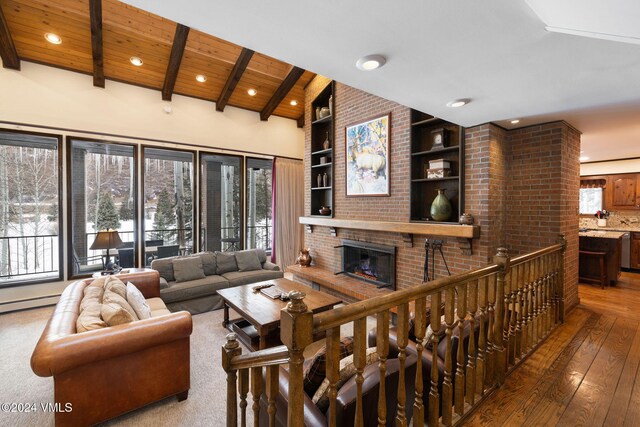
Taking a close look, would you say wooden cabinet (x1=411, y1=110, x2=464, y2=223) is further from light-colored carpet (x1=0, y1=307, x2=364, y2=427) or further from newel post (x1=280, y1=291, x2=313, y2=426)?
newel post (x1=280, y1=291, x2=313, y2=426)

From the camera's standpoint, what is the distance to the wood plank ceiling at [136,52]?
3.69 meters

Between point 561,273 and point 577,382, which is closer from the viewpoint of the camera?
point 577,382

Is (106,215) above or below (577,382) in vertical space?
above

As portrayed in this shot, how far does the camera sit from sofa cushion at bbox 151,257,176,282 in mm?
4123

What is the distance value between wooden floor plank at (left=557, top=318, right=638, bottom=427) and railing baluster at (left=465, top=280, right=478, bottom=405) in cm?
53

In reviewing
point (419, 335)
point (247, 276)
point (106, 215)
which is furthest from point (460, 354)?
point (106, 215)

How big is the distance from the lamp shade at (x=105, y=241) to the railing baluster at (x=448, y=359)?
13.4 feet

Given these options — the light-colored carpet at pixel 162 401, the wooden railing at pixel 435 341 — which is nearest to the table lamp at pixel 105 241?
the light-colored carpet at pixel 162 401

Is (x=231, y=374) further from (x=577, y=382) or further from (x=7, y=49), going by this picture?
(x=7, y=49)

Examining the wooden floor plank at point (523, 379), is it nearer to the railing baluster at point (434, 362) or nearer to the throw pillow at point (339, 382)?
the railing baluster at point (434, 362)

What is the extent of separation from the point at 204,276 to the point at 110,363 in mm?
2417

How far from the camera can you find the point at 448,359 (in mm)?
1648

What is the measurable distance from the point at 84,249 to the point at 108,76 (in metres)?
2.81

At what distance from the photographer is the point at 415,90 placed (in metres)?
2.35
